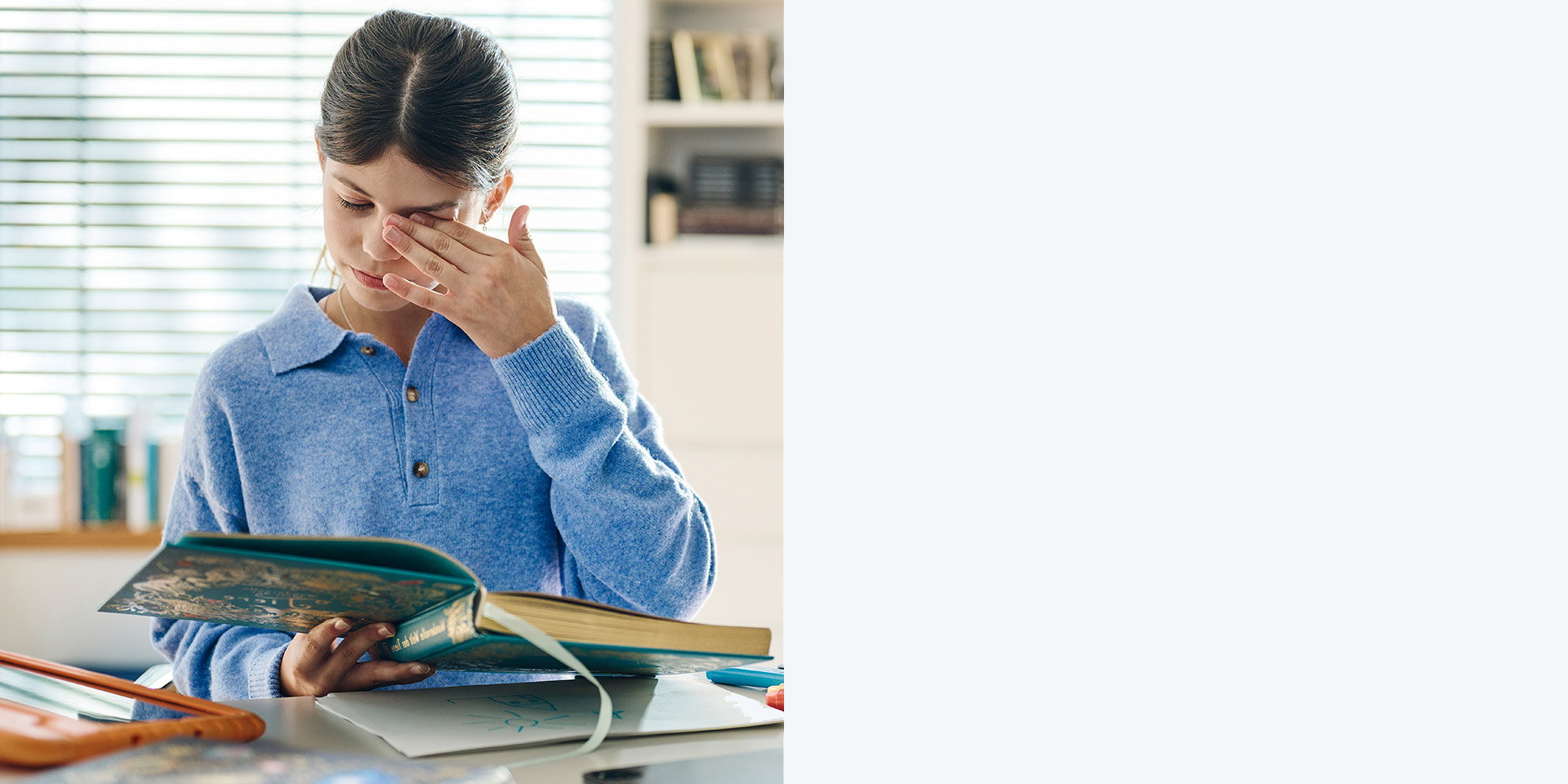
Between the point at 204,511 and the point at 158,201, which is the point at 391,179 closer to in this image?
the point at 204,511

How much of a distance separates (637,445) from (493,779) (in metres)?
0.56

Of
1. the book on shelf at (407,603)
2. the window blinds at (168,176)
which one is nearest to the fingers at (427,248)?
the book on shelf at (407,603)

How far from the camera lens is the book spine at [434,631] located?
53cm

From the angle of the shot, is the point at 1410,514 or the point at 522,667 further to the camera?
the point at 522,667

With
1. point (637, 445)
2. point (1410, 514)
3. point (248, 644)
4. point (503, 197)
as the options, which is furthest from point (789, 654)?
point (503, 197)

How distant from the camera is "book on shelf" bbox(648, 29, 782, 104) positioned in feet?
8.98

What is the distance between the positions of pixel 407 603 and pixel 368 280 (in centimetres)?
51

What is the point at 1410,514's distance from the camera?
338mm

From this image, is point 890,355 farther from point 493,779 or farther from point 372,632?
point 372,632

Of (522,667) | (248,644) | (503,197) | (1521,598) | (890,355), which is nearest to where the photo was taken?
(1521,598)

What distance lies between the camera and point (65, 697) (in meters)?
0.62

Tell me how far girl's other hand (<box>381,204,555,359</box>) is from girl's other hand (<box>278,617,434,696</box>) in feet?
1.00

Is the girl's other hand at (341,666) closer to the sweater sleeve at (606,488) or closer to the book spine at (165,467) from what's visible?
the sweater sleeve at (606,488)

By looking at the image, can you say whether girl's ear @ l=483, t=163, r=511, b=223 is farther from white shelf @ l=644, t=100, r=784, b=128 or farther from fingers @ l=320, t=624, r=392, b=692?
white shelf @ l=644, t=100, r=784, b=128
